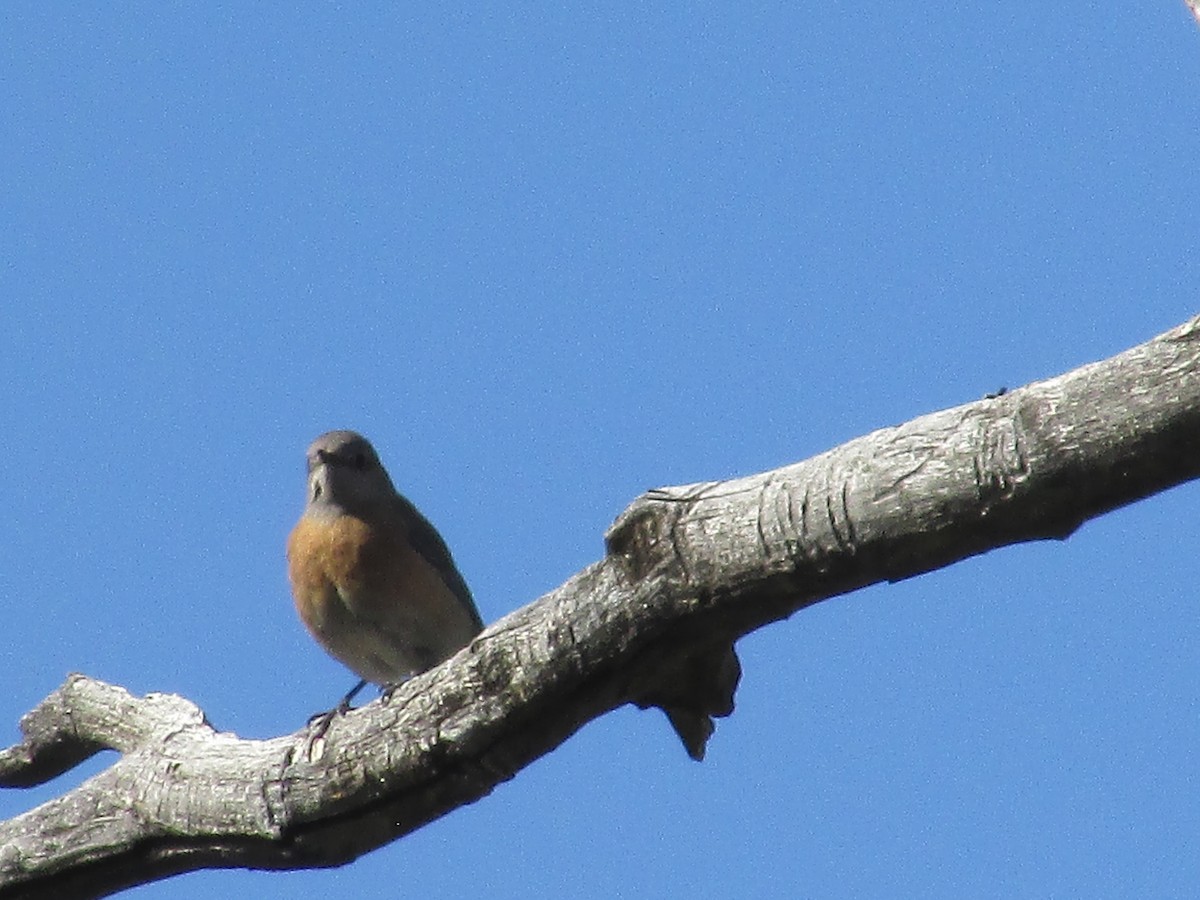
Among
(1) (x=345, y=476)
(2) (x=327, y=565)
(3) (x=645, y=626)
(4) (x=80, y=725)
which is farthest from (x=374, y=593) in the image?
(3) (x=645, y=626)

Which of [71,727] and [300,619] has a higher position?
[300,619]

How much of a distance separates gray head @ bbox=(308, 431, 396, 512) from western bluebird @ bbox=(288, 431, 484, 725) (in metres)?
0.02

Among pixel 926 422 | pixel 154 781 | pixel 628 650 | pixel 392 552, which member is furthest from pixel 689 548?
pixel 392 552

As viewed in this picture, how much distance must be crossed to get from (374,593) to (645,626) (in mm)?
4453

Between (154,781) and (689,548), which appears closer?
(689,548)

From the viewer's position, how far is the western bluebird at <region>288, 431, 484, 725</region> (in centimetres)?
827

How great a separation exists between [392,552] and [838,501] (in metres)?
5.12

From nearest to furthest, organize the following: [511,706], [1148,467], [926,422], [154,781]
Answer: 1. [1148,467]
2. [926,422]
3. [511,706]
4. [154,781]

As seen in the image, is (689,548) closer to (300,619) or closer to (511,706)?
(511,706)

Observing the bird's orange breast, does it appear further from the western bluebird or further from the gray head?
the gray head

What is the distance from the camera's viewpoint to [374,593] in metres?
8.24

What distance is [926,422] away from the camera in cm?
353

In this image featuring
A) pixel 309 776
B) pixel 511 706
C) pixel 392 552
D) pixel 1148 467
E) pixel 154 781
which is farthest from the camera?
pixel 392 552

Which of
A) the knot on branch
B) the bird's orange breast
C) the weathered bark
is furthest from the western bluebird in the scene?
the weathered bark
